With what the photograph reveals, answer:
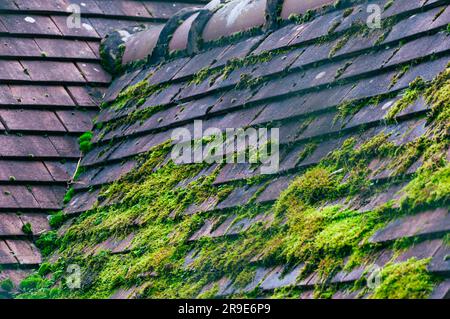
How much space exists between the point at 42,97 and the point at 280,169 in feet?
10.6

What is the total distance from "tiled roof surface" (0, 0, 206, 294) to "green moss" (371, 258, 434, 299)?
11.1 feet

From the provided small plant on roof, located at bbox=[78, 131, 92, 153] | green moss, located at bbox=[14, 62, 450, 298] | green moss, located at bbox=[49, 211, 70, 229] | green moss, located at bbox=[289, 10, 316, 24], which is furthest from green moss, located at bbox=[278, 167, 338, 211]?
small plant on roof, located at bbox=[78, 131, 92, 153]

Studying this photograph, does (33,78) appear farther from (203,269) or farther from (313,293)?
(313,293)

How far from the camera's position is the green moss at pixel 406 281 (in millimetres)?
3779

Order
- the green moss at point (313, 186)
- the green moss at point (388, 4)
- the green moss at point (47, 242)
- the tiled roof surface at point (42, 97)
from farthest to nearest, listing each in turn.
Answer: the tiled roof surface at point (42, 97), the green moss at point (47, 242), the green moss at point (388, 4), the green moss at point (313, 186)

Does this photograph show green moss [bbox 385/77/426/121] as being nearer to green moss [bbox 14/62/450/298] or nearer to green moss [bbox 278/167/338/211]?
green moss [bbox 14/62/450/298]

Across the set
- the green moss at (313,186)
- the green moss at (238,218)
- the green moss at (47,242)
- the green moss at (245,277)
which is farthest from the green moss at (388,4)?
the green moss at (47,242)

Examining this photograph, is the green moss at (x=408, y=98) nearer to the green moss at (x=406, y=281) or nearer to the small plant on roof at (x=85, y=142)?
the green moss at (x=406, y=281)

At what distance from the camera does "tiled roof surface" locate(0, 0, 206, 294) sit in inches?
286

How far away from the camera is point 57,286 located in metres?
6.45

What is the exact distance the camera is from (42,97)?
26.7 feet

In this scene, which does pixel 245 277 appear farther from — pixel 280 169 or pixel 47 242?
pixel 47 242

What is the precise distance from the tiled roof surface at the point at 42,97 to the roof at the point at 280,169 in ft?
0.59

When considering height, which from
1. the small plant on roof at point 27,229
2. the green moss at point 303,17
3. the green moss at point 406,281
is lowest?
the green moss at point 406,281
